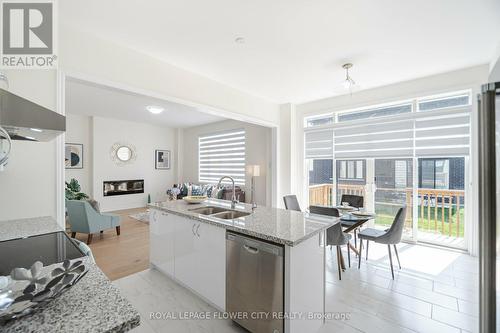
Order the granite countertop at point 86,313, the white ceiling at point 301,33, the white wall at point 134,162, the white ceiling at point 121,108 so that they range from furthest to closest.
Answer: the white wall at point 134,162 → the white ceiling at point 121,108 → the white ceiling at point 301,33 → the granite countertop at point 86,313

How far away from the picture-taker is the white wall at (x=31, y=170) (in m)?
2.01

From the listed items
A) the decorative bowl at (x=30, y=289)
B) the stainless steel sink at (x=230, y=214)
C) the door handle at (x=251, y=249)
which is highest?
the decorative bowl at (x=30, y=289)

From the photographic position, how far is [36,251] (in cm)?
129

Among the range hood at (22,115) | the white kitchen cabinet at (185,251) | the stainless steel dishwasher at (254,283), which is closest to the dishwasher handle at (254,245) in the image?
the stainless steel dishwasher at (254,283)

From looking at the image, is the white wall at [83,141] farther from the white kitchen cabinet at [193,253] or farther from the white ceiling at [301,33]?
the white kitchen cabinet at [193,253]

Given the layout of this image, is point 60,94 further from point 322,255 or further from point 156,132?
point 156,132

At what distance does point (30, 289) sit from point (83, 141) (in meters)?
6.93

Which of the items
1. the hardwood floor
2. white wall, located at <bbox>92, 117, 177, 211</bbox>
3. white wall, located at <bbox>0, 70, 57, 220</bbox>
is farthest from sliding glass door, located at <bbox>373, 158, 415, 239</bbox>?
white wall, located at <bbox>92, 117, 177, 211</bbox>

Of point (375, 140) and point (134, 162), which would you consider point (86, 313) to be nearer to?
point (375, 140)

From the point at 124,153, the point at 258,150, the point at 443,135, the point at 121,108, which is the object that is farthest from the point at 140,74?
the point at 124,153

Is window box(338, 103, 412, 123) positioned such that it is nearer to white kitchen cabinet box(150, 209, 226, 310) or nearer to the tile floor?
the tile floor

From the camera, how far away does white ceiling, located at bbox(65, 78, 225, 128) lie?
4352mm

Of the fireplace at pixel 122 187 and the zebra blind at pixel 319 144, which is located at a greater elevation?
the zebra blind at pixel 319 144

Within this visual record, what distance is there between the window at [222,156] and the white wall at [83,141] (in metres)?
3.17
